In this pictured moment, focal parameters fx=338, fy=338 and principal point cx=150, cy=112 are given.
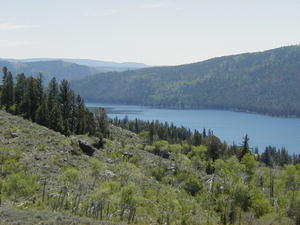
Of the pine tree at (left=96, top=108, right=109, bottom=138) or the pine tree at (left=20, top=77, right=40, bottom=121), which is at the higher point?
the pine tree at (left=20, top=77, right=40, bottom=121)

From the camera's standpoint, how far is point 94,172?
58.8m

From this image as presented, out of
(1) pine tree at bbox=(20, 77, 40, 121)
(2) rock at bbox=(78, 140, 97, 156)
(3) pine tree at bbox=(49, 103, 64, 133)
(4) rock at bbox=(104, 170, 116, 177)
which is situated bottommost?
(4) rock at bbox=(104, 170, 116, 177)

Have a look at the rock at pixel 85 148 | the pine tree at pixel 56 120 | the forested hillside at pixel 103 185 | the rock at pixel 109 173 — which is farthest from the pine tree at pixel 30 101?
the rock at pixel 109 173

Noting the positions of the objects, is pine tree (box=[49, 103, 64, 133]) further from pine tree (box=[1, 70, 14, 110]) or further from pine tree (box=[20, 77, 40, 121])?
pine tree (box=[1, 70, 14, 110])

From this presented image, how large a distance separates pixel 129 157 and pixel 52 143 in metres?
22.1

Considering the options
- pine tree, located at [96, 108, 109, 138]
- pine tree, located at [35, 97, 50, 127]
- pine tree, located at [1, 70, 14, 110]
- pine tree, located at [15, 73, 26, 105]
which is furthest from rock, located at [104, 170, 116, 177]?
pine tree, located at [15, 73, 26, 105]

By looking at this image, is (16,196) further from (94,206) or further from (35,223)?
(35,223)

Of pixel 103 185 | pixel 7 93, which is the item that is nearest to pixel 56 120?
pixel 7 93

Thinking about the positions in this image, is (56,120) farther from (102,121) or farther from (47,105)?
(102,121)

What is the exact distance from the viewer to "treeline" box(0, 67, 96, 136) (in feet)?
328

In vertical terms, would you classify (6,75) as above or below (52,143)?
above

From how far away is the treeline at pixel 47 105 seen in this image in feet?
328

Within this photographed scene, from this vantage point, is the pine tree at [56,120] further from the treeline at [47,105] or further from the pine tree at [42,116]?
the pine tree at [42,116]

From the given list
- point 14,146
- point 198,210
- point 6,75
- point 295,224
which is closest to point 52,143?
point 14,146
